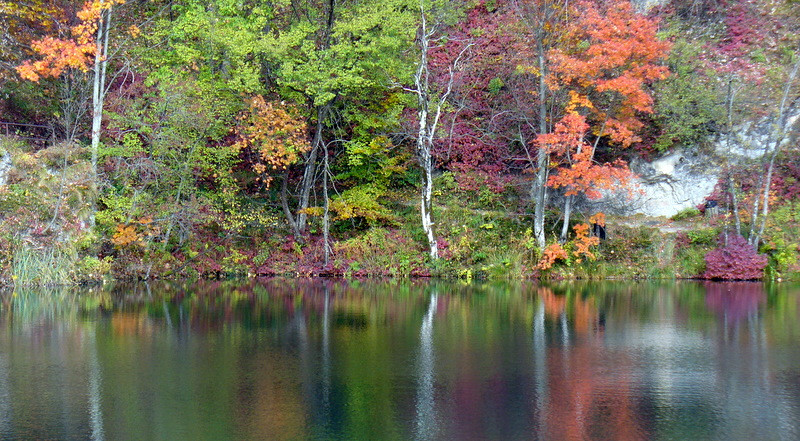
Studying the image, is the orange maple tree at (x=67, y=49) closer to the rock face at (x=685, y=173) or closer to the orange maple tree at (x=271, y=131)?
the orange maple tree at (x=271, y=131)

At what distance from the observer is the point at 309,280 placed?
26.5 m

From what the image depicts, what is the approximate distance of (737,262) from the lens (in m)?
25.1

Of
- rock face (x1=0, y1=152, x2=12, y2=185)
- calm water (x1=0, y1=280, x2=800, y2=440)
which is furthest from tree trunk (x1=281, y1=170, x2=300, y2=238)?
A: rock face (x1=0, y1=152, x2=12, y2=185)

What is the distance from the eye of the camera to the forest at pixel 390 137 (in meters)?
25.4

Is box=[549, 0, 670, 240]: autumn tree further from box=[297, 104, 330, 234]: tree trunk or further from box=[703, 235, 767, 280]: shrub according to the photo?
box=[297, 104, 330, 234]: tree trunk

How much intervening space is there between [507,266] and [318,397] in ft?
53.6

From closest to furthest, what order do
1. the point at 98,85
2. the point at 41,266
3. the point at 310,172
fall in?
the point at 41,266, the point at 98,85, the point at 310,172

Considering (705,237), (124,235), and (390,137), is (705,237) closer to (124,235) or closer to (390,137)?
(390,137)

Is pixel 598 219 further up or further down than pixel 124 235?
further up

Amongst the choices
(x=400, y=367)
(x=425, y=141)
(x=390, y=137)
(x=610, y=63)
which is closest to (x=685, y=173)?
(x=610, y=63)

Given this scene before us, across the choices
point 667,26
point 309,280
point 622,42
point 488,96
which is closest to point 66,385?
point 309,280

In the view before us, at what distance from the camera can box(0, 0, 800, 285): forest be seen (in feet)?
83.4

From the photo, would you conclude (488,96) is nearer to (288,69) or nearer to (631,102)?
(631,102)

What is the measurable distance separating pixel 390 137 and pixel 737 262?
13.5 meters
